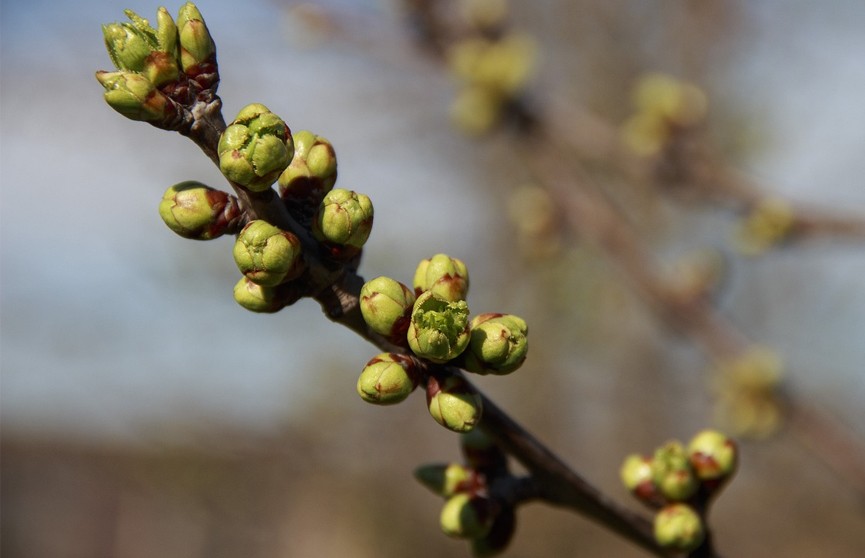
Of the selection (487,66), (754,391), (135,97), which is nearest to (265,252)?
(135,97)

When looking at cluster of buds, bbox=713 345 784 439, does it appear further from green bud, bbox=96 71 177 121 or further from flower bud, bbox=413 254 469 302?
green bud, bbox=96 71 177 121

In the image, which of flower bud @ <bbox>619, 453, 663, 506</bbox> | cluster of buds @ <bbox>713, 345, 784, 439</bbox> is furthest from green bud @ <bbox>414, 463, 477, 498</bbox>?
cluster of buds @ <bbox>713, 345, 784, 439</bbox>

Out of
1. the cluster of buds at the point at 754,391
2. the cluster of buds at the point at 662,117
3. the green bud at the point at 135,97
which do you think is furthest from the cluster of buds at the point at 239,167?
the cluster of buds at the point at 754,391

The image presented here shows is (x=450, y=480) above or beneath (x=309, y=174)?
beneath

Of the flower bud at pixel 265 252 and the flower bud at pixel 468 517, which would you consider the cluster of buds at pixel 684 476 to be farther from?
the flower bud at pixel 265 252

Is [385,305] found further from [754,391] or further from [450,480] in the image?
[754,391]
